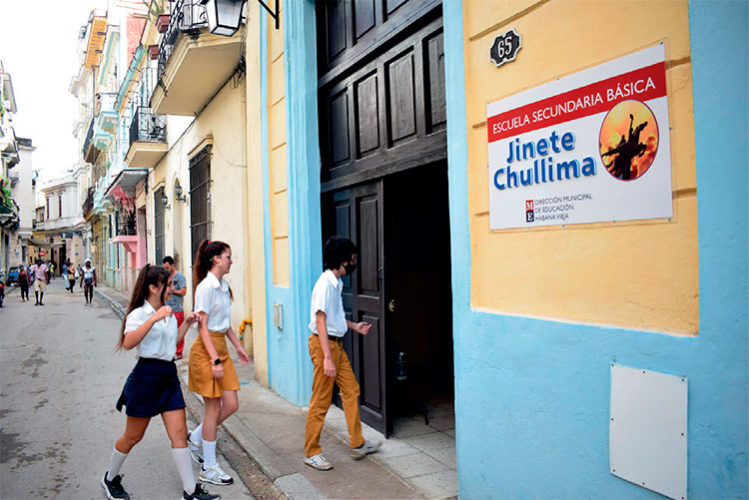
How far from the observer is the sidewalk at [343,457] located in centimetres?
385

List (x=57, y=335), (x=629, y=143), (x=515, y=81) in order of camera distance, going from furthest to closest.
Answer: (x=57, y=335) < (x=515, y=81) < (x=629, y=143)

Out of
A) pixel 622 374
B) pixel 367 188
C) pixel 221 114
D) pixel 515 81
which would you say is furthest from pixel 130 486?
pixel 221 114

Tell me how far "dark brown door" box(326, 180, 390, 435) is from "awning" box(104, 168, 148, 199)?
53.4 ft

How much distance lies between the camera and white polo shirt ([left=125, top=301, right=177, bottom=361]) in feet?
11.6

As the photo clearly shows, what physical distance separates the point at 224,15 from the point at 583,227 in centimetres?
567

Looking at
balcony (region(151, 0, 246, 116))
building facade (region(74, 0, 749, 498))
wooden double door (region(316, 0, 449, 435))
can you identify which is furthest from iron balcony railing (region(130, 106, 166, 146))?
wooden double door (region(316, 0, 449, 435))

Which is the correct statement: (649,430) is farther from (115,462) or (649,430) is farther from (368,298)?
(115,462)

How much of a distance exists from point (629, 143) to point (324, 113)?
4.28 meters

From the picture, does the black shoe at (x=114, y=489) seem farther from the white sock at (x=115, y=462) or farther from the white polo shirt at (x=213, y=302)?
the white polo shirt at (x=213, y=302)

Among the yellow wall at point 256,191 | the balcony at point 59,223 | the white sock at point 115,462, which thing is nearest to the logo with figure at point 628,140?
the white sock at point 115,462

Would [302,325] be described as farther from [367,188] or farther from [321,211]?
[367,188]

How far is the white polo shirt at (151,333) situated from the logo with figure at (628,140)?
295 centimetres

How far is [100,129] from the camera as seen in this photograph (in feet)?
86.0

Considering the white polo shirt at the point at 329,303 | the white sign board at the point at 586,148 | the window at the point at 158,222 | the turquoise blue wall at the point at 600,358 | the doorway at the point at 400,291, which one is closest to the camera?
the turquoise blue wall at the point at 600,358
